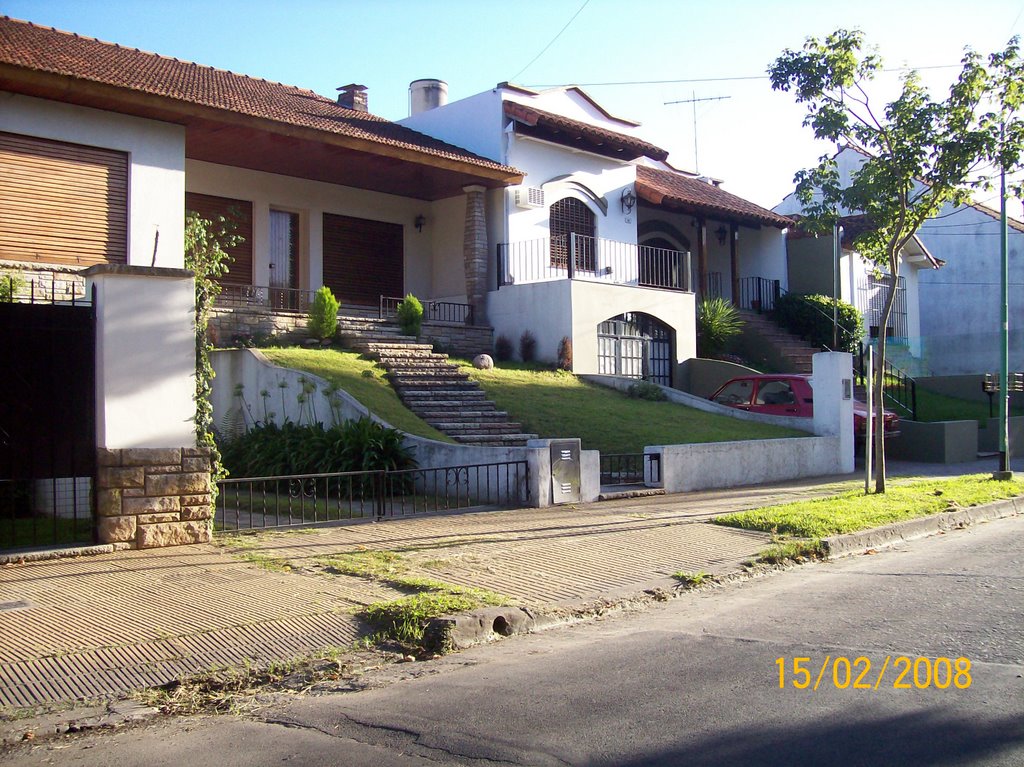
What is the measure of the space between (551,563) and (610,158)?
61.6ft

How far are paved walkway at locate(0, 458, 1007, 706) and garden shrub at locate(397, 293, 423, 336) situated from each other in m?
8.32

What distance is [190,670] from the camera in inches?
233

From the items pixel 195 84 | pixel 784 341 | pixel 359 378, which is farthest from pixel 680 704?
pixel 784 341

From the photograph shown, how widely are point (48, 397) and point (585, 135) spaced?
17939 mm

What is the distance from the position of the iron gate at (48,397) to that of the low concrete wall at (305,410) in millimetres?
5254

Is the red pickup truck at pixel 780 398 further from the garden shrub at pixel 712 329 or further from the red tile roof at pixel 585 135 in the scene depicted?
the red tile roof at pixel 585 135

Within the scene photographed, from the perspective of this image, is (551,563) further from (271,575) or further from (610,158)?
(610,158)

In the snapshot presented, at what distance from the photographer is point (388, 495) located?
1354 cm

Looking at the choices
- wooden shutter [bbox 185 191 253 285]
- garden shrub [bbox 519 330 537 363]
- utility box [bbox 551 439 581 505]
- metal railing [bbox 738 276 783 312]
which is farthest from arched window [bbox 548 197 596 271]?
utility box [bbox 551 439 581 505]

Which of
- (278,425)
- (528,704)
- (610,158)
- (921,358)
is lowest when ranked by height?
(528,704)

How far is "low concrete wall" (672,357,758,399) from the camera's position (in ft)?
76.9

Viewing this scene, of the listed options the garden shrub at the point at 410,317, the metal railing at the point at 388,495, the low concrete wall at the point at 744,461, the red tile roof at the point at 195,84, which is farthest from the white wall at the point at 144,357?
the garden shrub at the point at 410,317

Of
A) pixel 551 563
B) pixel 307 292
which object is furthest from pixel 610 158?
pixel 551 563

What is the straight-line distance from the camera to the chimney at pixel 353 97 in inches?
1041
